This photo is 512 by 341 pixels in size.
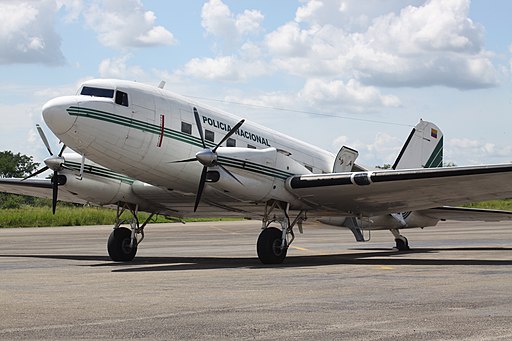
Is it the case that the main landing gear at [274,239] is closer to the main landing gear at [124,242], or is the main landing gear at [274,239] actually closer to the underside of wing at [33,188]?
Answer: the main landing gear at [124,242]

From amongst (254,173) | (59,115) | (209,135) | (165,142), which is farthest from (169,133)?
(59,115)

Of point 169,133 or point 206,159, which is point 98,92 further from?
point 206,159

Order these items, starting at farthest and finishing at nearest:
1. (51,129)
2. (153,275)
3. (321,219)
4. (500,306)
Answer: (321,219), (51,129), (153,275), (500,306)

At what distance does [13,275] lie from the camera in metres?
17.2

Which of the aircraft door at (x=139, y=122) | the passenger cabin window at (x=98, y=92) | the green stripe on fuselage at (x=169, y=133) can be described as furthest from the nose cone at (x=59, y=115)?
the aircraft door at (x=139, y=122)

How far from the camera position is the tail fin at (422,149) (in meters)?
26.8

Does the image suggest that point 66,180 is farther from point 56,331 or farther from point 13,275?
point 56,331

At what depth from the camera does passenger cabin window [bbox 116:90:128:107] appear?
19.6m

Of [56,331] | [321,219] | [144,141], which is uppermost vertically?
[144,141]

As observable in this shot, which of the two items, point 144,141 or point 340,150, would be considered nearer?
point 144,141

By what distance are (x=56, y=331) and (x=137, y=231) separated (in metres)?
14.6

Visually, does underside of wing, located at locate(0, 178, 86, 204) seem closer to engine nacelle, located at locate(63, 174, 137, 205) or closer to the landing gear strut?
engine nacelle, located at locate(63, 174, 137, 205)

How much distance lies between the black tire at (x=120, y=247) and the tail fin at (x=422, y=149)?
30.3 feet

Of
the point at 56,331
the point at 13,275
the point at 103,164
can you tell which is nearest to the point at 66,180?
the point at 103,164
